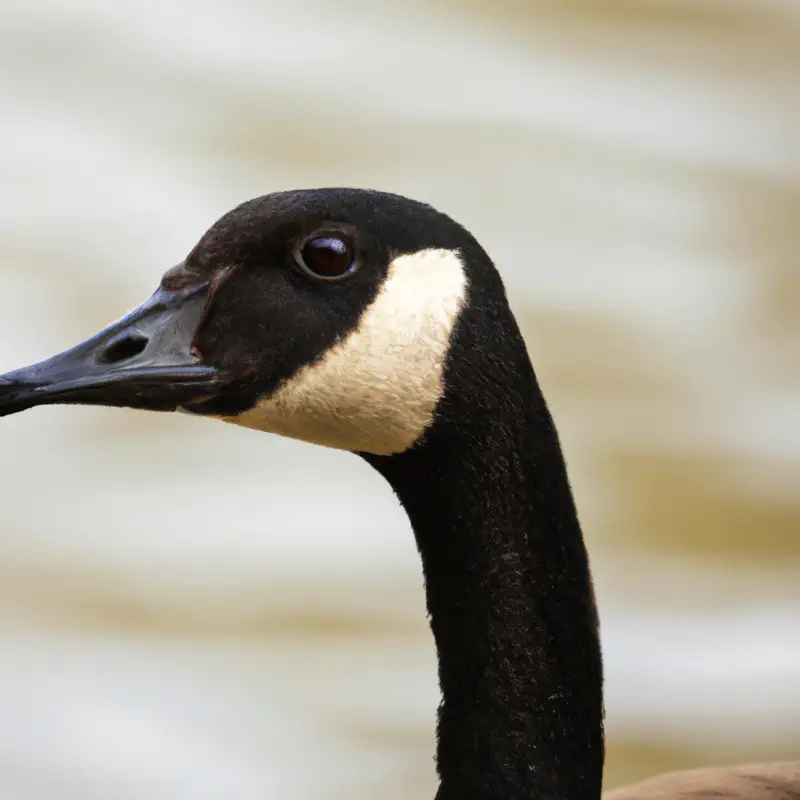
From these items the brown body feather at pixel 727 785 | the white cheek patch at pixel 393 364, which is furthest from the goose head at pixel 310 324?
the brown body feather at pixel 727 785

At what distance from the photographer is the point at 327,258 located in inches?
110

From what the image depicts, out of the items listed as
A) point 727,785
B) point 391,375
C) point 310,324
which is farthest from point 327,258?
point 727,785

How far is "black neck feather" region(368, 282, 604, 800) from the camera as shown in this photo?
2.82m

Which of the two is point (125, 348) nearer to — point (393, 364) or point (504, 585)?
point (393, 364)

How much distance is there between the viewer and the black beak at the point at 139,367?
8.96 feet

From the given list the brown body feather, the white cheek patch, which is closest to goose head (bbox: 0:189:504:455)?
the white cheek patch

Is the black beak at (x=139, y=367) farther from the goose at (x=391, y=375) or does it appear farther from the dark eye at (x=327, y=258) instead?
the dark eye at (x=327, y=258)

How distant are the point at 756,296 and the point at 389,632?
8.72 ft

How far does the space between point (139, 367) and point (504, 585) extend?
0.69 meters

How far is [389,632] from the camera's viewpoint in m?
5.96

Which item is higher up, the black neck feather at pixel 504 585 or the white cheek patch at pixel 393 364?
the white cheek patch at pixel 393 364

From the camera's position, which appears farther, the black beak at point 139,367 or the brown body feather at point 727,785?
the brown body feather at point 727,785

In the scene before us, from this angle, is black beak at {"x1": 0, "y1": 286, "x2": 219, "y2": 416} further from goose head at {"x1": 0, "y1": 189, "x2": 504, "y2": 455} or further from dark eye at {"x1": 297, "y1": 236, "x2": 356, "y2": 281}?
dark eye at {"x1": 297, "y1": 236, "x2": 356, "y2": 281}

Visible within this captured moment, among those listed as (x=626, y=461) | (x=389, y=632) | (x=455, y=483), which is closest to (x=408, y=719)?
(x=389, y=632)
